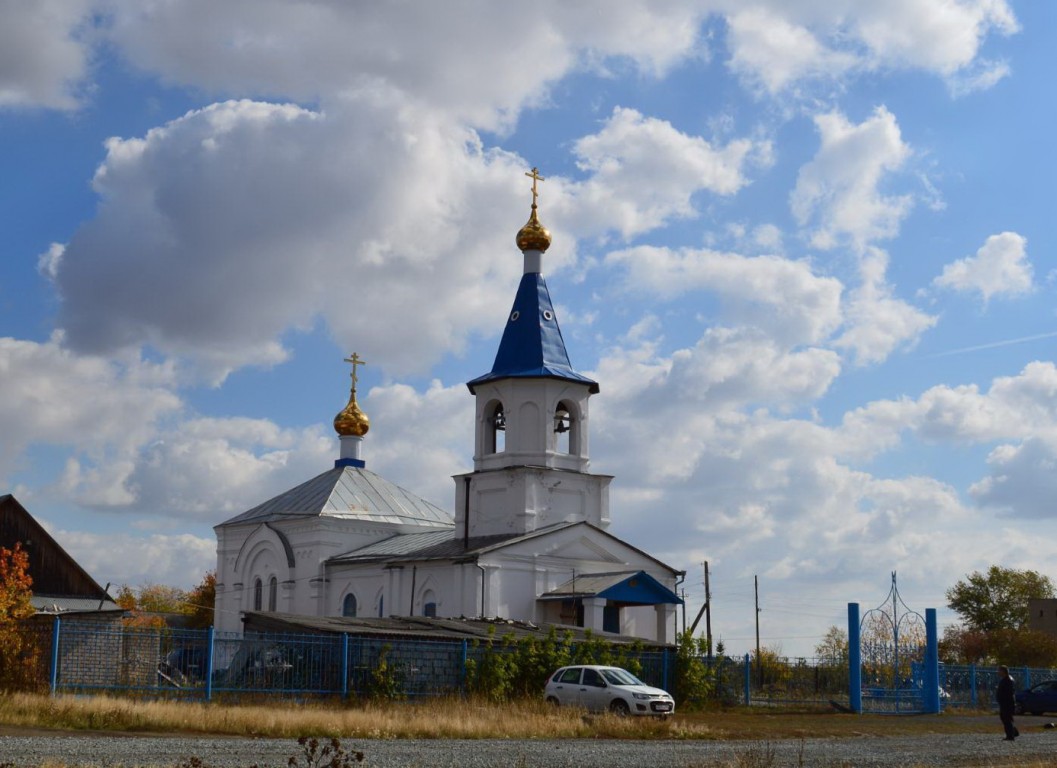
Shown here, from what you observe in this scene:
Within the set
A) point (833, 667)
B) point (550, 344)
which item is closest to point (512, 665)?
point (833, 667)

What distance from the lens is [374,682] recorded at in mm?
25250

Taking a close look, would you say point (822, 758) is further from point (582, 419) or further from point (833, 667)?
point (582, 419)

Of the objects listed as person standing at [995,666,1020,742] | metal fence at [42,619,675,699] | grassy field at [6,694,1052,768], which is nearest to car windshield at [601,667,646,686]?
grassy field at [6,694,1052,768]

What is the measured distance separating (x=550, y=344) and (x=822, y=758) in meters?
25.8

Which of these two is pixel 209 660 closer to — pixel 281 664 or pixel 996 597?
pixel 281 664

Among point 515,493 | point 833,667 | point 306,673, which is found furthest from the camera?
point 515,493

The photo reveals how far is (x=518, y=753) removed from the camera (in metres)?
16.7

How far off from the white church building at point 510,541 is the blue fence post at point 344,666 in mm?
11277

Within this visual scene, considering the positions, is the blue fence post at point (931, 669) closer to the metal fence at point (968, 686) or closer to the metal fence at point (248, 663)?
the metal fence at point (968, 686)

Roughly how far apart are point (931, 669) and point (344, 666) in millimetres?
14054

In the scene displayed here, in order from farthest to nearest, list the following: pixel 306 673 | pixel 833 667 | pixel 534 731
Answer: pixel 833 667 → pixel 306 673 → pixel 534 731

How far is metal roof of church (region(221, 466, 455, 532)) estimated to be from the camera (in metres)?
47.3

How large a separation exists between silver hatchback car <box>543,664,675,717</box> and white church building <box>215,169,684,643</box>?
9867 millimetres

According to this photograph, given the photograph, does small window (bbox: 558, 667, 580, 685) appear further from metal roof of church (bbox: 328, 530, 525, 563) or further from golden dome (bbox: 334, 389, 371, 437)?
golden dome (bbox: 334, 389, 371, 437)
